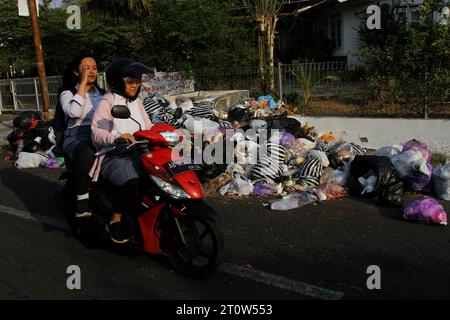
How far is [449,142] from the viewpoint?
8.62 meters

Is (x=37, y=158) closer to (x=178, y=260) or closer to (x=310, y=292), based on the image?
(x=178, y=260)

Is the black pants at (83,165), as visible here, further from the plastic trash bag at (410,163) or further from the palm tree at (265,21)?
the palm tree at (265,21)

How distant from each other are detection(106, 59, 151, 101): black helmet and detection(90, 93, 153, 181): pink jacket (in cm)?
10

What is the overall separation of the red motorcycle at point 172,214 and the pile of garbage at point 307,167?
2167 mm

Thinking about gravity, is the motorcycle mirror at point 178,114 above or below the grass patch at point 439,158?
above

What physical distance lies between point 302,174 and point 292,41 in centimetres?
1918

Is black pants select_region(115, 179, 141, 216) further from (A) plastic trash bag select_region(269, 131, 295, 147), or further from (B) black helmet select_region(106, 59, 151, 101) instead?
(A) plastic trash bag select_region(269, 131, 295, 147)

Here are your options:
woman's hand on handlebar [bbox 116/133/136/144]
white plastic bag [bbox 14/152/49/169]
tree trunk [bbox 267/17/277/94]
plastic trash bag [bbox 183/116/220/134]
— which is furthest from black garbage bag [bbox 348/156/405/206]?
white plastic bag [bbox 14/152/49/169]

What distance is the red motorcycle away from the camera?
3.79 meters

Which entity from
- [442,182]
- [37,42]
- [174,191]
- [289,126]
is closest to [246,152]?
[289,126]

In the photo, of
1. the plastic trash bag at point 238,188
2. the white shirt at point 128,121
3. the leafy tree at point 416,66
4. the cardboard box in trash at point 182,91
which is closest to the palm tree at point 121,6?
the cardboard box in trash at point 182,91

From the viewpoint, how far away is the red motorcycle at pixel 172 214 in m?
3.79

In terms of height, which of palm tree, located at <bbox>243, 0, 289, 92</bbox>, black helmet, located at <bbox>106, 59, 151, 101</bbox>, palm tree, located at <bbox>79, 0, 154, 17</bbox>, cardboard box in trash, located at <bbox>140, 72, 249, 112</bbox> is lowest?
cardboard box in trash, located at <bbox>140, 72, 249, 112</bbox>

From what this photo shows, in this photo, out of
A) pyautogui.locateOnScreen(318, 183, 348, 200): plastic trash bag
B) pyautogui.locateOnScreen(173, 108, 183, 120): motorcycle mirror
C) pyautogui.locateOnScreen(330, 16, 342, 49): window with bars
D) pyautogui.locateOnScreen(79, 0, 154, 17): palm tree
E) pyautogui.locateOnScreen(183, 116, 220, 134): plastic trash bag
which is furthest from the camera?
pyautogui.locateOnScreen(330, 16, 342, 49): window with bars
